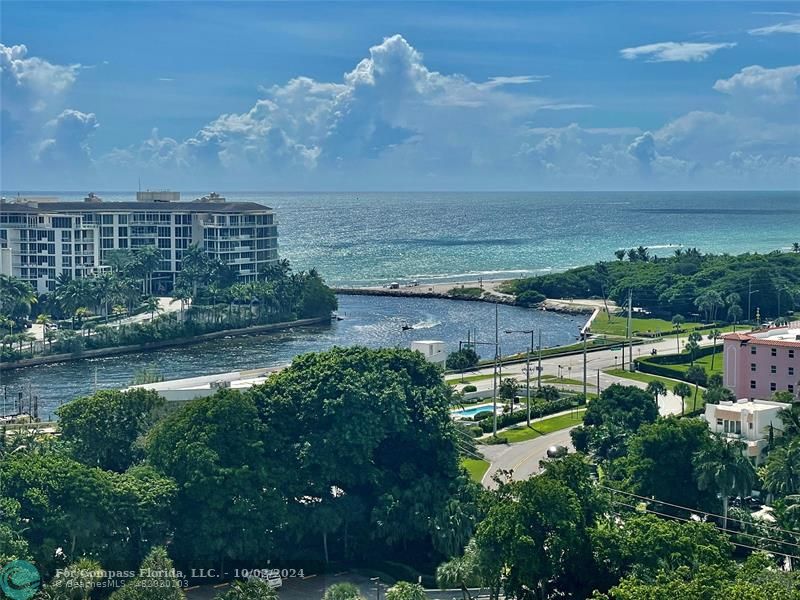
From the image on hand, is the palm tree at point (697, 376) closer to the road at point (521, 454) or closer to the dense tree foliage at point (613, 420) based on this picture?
the dense tree foliage at point (613, 420)

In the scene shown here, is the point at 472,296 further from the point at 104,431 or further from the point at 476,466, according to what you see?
the point at 104,431

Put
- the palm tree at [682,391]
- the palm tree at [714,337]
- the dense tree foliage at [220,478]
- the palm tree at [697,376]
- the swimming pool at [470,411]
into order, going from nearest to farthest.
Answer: the dense tree foliage at [220,478]
the swimming pool at [470,411]
the palm tree at [682,391]
the palm tree at [697,376]
the palm tree at [714,337]

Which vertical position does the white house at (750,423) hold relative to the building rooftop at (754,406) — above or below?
below

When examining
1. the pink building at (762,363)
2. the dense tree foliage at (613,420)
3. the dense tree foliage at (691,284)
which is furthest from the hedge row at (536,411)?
the dense tree foliage at (691,284)

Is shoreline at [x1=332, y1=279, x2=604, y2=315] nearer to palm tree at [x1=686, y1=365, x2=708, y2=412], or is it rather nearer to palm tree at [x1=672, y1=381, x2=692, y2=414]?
palm tree at [x1=686, y1=365, x2=708, y2=412]

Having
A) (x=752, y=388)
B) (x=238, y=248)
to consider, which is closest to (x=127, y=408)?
(x=752, y=388)
